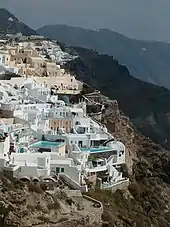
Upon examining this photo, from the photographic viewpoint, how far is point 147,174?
4116 cm

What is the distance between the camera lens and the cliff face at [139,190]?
30422 millimetres

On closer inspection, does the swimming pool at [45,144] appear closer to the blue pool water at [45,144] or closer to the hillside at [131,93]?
the blue pool water at [45,144]

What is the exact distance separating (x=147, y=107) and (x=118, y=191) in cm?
6727

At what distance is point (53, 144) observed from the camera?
31.8 metres

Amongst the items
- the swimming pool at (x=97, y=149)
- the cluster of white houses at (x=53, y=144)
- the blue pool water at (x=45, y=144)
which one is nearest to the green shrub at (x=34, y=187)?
the cluster of white houses at (x=53, y=144)

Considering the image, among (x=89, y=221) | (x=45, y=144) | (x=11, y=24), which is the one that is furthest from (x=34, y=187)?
(x=11, y=24)

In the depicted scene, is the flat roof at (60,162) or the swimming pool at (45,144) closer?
the flat roof at (60,162)

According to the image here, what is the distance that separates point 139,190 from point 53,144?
6083 millimetres

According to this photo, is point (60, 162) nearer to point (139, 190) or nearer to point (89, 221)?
point (89, 221)

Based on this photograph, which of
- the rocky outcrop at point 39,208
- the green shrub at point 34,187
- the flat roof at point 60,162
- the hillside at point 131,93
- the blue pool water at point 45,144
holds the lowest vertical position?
the hillside at point 131,93

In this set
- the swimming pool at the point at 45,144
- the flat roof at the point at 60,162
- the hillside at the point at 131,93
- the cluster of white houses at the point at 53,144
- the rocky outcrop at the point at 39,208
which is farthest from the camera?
the hillside at the point at 131,93

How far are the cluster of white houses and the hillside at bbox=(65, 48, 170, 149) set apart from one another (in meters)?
42.5

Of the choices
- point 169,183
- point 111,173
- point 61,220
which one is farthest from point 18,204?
point 169,183

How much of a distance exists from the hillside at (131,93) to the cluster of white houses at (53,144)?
42474 mm
